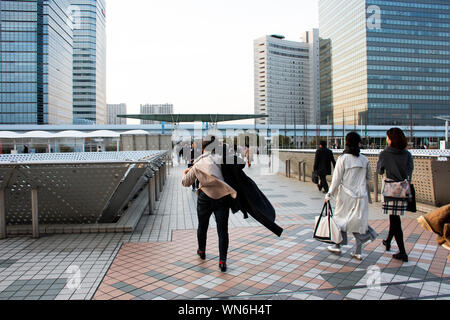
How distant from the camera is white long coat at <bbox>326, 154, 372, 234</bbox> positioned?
14.3ft

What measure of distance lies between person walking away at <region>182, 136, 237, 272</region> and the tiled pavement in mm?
413

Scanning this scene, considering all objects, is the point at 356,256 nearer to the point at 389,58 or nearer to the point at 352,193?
the point at 352,193

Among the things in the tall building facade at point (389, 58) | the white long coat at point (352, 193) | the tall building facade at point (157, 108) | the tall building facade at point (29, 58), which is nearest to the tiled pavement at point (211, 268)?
the white long coat at point (352, 193)

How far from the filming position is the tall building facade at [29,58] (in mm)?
78500

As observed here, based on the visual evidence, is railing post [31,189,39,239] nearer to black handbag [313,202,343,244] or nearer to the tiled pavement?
the tiled pavement

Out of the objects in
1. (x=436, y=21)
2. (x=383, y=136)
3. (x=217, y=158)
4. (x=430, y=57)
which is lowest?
(x=217, y=158)

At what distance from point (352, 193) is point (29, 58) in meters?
92.9

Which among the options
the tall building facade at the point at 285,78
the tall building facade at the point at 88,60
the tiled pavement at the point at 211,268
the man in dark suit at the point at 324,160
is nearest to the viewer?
the tiled pavement at the point at 211,268

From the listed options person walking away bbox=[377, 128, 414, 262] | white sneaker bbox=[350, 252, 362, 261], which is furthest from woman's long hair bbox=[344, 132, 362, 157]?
white sneaker bbox=[350, 252, 362, 261]

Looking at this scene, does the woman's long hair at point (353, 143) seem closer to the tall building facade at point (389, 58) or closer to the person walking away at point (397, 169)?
the person walking away at point (397, 169)

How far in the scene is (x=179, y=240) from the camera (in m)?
5.51

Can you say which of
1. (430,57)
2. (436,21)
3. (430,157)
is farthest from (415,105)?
(430,157)

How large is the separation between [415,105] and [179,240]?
405ft
